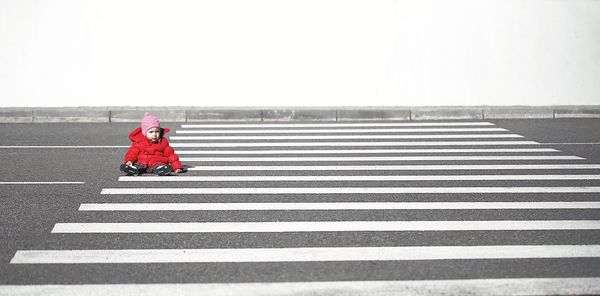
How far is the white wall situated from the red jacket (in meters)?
6.22

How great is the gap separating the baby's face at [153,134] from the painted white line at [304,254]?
11.5 feet

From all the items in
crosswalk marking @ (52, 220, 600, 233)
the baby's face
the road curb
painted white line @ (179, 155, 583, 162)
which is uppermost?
the road curb

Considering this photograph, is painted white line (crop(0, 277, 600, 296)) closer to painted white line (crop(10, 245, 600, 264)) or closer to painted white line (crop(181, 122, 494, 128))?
painted white line (crop(10, 245, 600, 264))

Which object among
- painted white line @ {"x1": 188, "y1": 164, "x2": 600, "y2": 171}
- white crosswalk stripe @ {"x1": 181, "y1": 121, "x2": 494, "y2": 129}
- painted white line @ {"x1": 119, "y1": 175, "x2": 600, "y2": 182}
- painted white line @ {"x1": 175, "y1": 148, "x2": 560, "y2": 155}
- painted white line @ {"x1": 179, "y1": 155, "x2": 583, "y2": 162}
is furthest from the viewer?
white crosswalk stripe @ {"x1": 181, "y1": 121, "x2": 494, "y2": 129}

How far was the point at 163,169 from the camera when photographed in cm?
Answer: 926

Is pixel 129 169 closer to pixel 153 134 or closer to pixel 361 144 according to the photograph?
pixel 153 134

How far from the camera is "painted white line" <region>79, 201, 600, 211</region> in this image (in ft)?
24.7

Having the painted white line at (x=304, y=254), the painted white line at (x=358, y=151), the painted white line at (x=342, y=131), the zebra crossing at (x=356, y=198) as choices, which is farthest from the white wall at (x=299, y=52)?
the painted white line at (x=304, y=254)

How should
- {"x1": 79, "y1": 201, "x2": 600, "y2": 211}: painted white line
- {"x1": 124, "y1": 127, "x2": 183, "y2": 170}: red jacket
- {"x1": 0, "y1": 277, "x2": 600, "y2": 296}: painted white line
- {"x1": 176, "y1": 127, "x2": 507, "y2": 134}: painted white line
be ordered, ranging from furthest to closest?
{"x1": 176, "y1": 127, "x2": 507, "y2": 134}: painted white line < {"x1": 124, "y1": 127, "x2": 183, "y2": 170}: red jacket < {"x1": 79, "y1": 201, "x2": 600, "y2": 211}: painted white line < {"x1": 0, "y1": 277, "x2": 600, "y2": 296}: painted white line

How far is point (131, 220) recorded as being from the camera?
7047mm

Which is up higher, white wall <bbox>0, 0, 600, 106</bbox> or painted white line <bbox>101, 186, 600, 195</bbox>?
A: white wall <bbox>0, 0, 600, 106</bbox>

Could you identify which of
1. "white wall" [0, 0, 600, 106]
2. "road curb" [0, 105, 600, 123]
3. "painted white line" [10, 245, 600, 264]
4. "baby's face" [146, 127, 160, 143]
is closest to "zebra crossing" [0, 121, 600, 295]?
"painted white line" [10, 245, 600, 264]

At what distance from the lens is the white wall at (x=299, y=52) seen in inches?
617

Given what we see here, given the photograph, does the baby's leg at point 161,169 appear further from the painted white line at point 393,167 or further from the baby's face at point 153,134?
the painted white line at point 393,167
